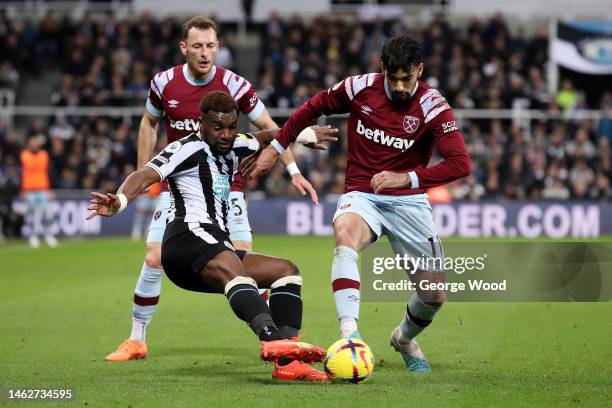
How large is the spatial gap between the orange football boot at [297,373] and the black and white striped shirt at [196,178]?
1072 millimetres

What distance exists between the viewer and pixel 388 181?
7266mm

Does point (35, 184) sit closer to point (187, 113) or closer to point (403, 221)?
point (187, 113)

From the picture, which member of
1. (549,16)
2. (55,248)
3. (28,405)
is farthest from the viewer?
(549,16)

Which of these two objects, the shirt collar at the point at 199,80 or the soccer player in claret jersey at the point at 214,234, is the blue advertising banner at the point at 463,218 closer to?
the shirt collar at the point at 199,80

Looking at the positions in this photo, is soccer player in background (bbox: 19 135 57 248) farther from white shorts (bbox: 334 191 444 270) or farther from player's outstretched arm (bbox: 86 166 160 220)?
player's outstretched arm (bbox: 86 166 160 220)

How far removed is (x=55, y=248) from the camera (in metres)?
21.0

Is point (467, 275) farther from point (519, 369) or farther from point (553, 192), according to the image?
point (553, 192)

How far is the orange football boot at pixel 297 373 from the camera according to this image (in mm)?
6988

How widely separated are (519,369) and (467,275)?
3.53m

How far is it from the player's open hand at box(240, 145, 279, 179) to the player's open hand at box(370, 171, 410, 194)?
877mm

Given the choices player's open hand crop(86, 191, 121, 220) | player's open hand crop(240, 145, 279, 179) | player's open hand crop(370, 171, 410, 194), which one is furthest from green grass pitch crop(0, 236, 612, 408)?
player's open hand crop(240, 145, 279, 179)

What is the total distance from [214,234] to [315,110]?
135cm

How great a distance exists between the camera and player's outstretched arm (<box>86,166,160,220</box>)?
22.5 feet

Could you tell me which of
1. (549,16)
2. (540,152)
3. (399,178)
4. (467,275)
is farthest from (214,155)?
(549,16)
